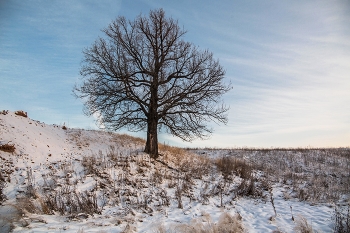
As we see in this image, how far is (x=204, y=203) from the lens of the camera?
29.5ft

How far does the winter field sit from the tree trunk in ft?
2.40

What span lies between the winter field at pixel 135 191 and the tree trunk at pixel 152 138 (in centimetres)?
73

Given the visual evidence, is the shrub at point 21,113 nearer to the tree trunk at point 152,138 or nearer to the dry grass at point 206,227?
the tree trunk at point 152,138

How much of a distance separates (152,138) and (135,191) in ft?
18.4

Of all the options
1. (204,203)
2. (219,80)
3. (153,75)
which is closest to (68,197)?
(204,203)

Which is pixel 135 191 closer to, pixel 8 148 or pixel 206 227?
pixel 206 227

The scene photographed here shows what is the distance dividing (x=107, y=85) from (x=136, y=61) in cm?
253

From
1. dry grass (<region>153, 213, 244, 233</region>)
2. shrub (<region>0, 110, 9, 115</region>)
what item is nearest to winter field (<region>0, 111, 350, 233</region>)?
dry grass (<region>153, 213, 244, 233</region>)

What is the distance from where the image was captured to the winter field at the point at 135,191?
648cm

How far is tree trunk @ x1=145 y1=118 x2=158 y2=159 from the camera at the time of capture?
14766 millimetres

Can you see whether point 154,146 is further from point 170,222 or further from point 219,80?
point 170,222

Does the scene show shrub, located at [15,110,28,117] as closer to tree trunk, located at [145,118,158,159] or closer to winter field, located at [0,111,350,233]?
winter field, located at [0,111,350,233]

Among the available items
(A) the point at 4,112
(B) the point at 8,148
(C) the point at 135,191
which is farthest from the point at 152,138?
(A) the point at 4,112

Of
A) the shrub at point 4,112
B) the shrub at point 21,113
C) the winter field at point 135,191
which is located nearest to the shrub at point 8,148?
the winter field at point 135,191
